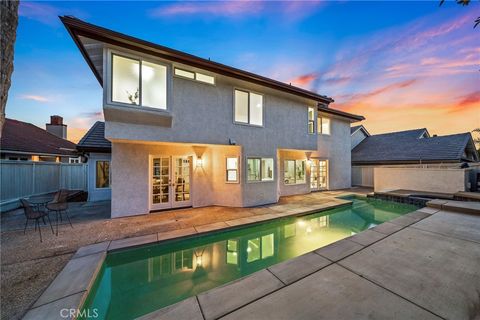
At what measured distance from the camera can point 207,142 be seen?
736 cm

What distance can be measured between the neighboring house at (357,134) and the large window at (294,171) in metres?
9.81

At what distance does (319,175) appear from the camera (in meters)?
13.5

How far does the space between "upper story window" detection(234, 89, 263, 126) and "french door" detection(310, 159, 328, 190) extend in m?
6.63

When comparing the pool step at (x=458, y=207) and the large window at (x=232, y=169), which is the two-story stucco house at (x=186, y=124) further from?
the pool step at (x=458, y=207)

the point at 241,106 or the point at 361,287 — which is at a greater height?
the point at 241,106

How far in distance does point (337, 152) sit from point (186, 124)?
40.1ft

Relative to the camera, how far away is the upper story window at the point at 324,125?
13378 millimetres

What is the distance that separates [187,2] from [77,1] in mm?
4254

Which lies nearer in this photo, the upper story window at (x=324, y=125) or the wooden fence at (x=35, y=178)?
the wooden fence at (x=35, y=178)

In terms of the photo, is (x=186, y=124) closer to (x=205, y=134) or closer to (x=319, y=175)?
(x=205, y=134)

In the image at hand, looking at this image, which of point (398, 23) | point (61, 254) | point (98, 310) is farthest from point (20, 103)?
point (398, 23)

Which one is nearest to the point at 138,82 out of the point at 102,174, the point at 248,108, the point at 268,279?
the point at 248,108

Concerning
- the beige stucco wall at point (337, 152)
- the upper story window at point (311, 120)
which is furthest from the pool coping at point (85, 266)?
the beige stucco wall at point (337, 152)

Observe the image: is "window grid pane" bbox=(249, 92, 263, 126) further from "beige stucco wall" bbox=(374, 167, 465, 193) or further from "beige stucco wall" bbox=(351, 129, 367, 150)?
"beige stucco wall" bbox=(351, 129, 367, 150)
